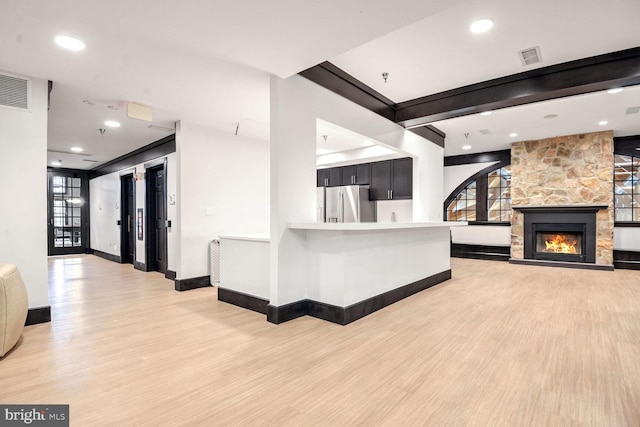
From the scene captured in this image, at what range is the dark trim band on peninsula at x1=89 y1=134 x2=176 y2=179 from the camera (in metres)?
5.64

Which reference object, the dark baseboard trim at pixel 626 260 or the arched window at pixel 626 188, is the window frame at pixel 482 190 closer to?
the arched window at pixel 626 188

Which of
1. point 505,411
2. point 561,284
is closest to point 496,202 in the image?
point 561,284

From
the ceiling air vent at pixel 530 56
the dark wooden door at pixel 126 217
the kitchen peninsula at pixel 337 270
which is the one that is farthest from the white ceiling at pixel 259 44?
the dark wooden door at pixel 126 217

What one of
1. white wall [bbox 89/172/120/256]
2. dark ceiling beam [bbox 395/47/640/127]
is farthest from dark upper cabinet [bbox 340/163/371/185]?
white wall [bbox 89/172/120/256]

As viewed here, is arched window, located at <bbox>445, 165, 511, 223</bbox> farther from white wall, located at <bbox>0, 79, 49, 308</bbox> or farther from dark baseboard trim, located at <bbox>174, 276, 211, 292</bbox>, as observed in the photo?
white wall, located at <bbox>0, 79, 49, 308</bbox>

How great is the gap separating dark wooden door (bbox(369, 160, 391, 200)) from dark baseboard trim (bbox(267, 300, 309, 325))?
4.04 m

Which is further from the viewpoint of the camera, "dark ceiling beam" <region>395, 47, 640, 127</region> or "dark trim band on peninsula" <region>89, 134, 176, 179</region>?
"dark trim band on peninsula" <region>89, 134, 176, 179</region>

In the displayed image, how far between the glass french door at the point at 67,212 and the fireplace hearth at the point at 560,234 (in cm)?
1178

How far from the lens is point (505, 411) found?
1.81 m

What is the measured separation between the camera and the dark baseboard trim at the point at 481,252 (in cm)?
788

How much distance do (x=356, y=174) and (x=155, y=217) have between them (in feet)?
14.2

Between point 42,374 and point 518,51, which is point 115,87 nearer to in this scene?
point 42,374

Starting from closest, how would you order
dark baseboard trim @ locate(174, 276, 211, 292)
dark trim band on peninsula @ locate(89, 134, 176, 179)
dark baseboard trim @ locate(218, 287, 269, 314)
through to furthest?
1. dark baseboard trim @ locate(218, 287, 269, 314)
2. dark baseboard trim @ locate(174, 276, 211, 292)
3. dark trim band on peninsula @ locate(89, 134, 176, 179)

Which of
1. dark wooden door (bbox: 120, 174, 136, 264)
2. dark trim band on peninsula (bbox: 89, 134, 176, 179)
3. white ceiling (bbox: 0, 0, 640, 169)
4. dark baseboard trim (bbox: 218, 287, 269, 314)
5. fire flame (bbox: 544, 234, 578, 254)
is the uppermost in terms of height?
white ceiling (bbox: 0, 0, 640, 169)
